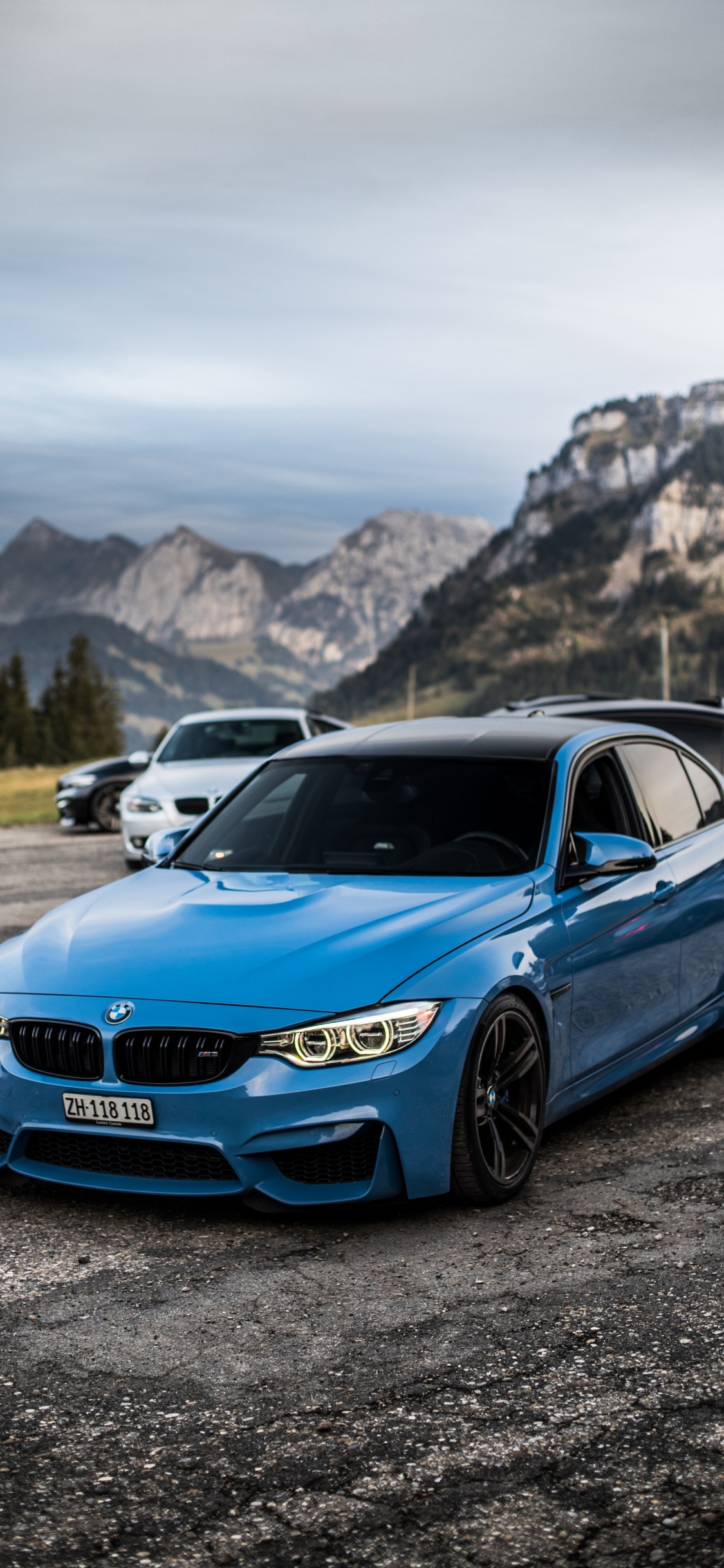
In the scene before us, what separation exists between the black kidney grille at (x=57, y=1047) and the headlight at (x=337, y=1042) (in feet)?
1.73

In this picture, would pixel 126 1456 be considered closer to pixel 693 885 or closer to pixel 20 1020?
pixel 20 1020

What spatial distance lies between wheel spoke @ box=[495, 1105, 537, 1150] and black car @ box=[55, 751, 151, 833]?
53.5 ft

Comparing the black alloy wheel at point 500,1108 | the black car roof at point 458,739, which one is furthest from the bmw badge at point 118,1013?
the black car roof at point 458,739

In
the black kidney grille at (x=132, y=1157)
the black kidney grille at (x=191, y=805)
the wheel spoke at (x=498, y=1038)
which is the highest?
the wheel spoke at (x=498, y=1038)

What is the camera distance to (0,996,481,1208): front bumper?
411 cm

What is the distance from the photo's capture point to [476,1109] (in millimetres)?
4426

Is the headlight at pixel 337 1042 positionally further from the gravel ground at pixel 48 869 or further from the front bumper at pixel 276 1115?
the gravel ground at pixel 48 869

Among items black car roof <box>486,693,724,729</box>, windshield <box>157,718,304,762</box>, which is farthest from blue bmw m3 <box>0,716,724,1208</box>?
windshield <box>157,718,304,762</box>

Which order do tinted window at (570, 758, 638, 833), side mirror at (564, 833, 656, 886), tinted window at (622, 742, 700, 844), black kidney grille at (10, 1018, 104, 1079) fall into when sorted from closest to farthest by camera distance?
black kidney grille at (10, 1018, 104, 1079) → side mirror at (564, 833, 656, 886) → tinted window at (570, 758, 638, 833) → tinted window at (622, 742, 700, 844)

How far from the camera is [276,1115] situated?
411 centimetres

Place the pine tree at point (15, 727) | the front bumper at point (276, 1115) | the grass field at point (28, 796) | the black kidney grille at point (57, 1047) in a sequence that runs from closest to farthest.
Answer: the front bumper at point (276, 1115), the black kidney grille at point (57, 1047), the grass field at point (28, 796), the pine tree at point (15, 727)

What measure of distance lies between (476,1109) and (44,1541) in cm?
204

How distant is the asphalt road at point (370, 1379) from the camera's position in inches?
106

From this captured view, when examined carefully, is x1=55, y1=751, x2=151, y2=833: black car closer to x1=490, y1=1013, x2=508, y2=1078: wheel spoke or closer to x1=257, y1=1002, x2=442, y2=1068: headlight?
x1=490, y1=1013, x2=508, y2=1078: wheel spoke
